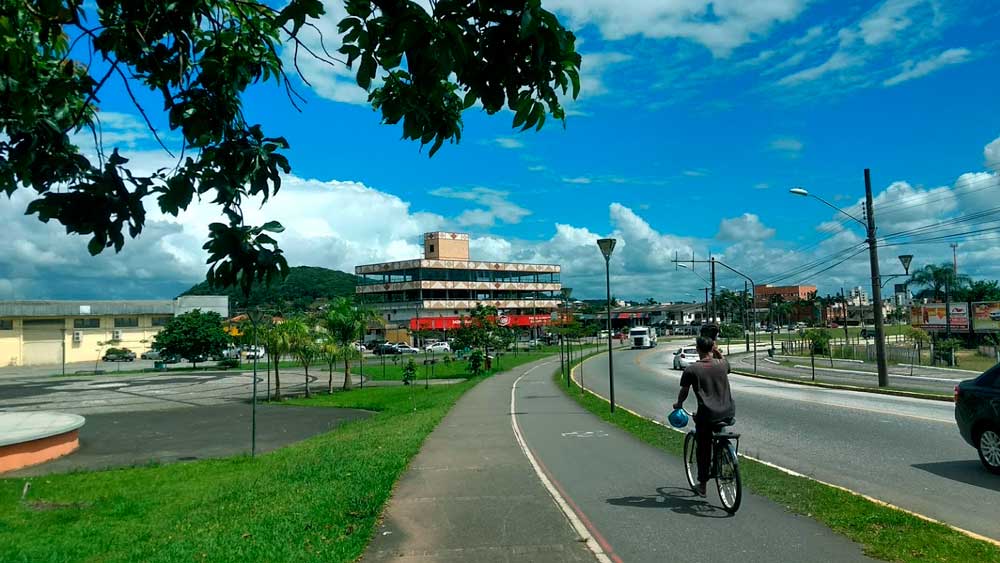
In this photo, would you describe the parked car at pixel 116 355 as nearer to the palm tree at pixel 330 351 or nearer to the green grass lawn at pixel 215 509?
the palm tree at pixel 330 351

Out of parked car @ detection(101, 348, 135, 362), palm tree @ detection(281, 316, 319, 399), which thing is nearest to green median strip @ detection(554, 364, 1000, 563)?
palm tree @ detection(281, 316, 319, 399)

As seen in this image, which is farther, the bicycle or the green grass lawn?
the bicycle

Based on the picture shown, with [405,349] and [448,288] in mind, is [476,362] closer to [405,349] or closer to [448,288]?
[405,349]

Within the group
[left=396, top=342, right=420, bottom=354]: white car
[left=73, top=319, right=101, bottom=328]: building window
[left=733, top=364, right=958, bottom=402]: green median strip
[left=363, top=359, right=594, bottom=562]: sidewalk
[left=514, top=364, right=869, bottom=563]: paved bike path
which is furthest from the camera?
[left=396, top=342, right=420, bottom=354]: white car

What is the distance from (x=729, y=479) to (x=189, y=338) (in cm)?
6688

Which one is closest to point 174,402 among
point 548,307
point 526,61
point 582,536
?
point 582,536

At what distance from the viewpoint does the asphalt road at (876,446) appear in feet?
29.1

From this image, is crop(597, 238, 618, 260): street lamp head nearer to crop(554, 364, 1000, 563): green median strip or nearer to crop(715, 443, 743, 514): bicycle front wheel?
→ crop(554, 364, 1000, 563): green median strip

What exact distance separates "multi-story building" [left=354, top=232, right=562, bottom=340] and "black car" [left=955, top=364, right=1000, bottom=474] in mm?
85896

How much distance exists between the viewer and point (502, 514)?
7645 mm

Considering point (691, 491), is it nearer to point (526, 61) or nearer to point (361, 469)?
point (361, 469)

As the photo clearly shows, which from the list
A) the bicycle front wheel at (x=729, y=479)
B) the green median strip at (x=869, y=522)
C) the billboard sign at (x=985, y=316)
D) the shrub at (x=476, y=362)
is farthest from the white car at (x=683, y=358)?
the bicycle front wheel at (x=729, y=479)

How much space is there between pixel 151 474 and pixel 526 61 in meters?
15.0

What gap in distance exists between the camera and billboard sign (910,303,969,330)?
166 ft
